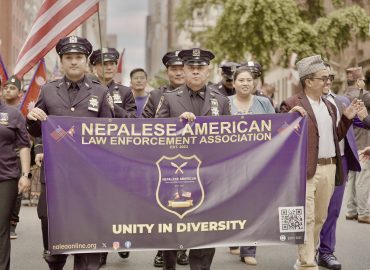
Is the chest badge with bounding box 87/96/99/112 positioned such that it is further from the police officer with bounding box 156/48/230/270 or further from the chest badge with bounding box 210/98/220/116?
the chest badge with bounding box 210/98/220/116

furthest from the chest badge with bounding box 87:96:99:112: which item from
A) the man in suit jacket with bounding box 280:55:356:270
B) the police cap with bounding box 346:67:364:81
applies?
the police cap with bounding box 346:67:364:81

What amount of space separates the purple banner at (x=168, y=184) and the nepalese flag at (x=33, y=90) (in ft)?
14.8

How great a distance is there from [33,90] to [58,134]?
225 inches

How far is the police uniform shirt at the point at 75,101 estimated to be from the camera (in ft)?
21.0

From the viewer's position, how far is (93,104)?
21.1ft

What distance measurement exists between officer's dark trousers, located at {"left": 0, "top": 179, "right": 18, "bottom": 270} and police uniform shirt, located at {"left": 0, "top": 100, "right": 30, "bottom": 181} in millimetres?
74

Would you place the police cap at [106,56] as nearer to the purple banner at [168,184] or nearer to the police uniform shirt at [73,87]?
the police uniform shirt at [73,87]

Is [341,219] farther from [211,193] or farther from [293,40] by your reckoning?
[293,40]

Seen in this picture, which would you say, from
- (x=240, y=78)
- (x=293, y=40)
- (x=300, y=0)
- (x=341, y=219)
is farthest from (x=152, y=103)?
(x=300, y=0)

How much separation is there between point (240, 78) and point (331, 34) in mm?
27527

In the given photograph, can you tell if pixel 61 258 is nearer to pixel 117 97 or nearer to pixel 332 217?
pixel 117 97

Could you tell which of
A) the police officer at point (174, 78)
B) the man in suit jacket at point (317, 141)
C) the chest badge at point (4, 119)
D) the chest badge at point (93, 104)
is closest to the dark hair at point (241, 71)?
the police officer at point (174, 78)

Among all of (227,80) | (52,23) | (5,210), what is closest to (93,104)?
A: (5,210)

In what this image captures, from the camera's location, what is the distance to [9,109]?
682cm
